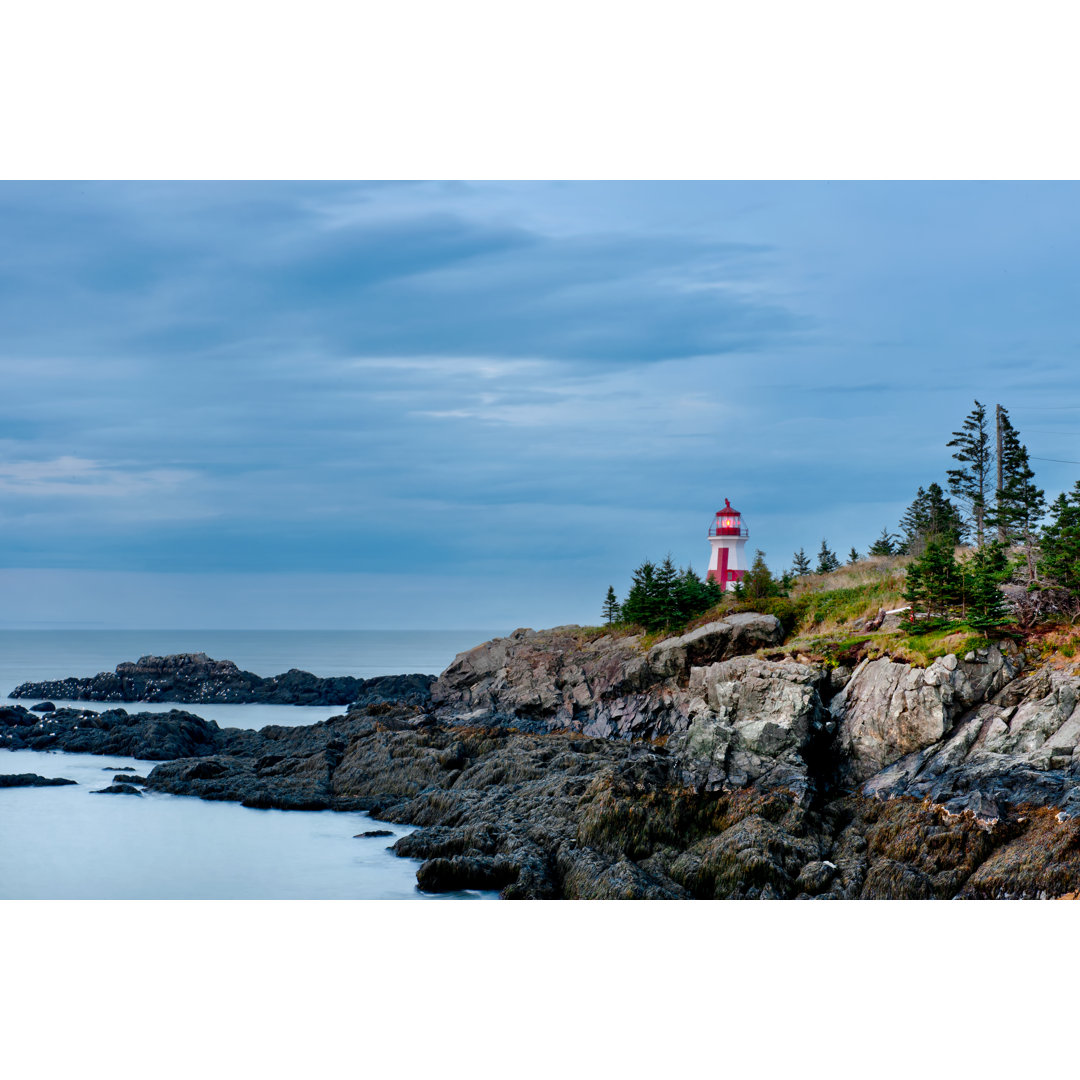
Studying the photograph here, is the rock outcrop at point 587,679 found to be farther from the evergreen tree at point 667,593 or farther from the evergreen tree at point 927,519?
the evergreen tree at point 927,519

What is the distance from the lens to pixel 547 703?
20359mm

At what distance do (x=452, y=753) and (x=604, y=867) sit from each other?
237 inches

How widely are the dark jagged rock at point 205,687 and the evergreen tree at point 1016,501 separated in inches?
755

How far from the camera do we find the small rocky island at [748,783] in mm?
8914

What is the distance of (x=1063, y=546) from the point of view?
12836mm

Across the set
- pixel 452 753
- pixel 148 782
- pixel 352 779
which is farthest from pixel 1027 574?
pixel 148 782

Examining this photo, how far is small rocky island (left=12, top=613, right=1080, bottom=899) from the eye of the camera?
8.91 m

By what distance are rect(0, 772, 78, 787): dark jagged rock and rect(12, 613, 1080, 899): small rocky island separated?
149 centimetres

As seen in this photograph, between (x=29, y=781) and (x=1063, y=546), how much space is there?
17.3 metres

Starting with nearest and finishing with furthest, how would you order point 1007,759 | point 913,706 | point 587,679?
point 1007,759, point 913,706, point 587,679

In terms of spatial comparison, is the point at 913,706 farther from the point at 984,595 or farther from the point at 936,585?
the point at 936,585

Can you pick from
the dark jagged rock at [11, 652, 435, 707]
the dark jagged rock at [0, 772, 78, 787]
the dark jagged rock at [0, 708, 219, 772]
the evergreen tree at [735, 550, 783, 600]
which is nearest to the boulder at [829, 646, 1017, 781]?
the evergreen tree at [735, 550, 783, 600]

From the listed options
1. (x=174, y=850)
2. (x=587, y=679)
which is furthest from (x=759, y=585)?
(x=174, y=850)

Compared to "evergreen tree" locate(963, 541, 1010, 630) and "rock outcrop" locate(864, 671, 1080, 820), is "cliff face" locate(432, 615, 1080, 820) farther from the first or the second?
"evergreen tree" locate(963, 541, 1010, 630)
